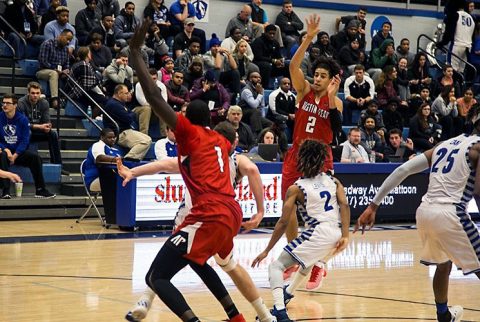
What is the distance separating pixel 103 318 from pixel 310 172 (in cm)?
214

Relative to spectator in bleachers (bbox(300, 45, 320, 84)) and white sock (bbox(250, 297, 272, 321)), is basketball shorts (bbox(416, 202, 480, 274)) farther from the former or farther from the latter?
spectator in bleachers (bbox(300, 45, 320, 84))

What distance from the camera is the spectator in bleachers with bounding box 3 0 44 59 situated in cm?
1853

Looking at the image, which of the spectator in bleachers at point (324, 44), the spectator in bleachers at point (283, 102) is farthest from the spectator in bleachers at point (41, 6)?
the spectator in bleachers at point (324, 44)

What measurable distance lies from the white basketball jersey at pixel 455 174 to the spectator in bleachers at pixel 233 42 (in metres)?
13.7

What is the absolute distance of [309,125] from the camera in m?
9.61

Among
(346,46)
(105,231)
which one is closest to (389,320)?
(105,231)

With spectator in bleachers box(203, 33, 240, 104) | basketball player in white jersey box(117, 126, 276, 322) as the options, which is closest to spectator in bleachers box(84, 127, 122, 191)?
spectator in bleachers box(203, 33, 240, 104)

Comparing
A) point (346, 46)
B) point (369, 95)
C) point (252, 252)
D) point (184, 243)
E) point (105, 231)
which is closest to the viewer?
point (184, 243)

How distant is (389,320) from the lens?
796 cm

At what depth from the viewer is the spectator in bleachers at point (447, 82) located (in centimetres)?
2377

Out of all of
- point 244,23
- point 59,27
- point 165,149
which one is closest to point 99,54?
point 59,27

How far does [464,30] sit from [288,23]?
5.37m

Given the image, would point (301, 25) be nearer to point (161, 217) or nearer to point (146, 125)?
point (146, 125)

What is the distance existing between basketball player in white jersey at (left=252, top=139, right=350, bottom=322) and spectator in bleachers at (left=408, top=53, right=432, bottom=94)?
15322 mm
